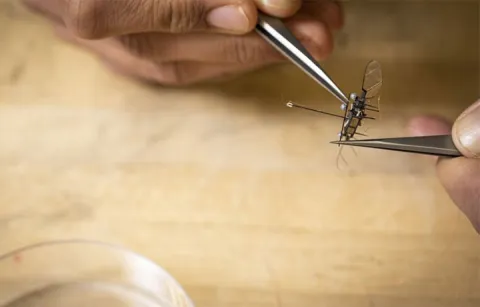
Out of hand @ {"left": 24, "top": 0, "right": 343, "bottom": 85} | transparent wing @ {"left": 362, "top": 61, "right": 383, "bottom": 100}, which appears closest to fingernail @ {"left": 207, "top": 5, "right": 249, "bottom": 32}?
hand @ {"left": 24, "top": 0, "right": 343, "bottom": 85}

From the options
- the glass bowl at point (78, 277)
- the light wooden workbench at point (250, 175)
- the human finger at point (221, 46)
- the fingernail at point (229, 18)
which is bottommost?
the glass bowl at point (78, 277)

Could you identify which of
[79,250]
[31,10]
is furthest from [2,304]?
[31,10]

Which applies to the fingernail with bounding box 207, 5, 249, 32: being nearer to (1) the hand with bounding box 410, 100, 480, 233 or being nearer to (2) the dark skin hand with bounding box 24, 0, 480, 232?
(2) the dark skin hand with bounding box 24, 0, 480, 232

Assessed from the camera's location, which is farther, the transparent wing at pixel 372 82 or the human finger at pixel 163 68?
the human finger at pixel 163 68

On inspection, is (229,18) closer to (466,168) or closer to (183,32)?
(183,32)

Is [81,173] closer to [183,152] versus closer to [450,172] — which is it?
[183,152]

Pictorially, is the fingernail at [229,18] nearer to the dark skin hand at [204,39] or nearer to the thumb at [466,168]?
the dark skin hand at [204,39]

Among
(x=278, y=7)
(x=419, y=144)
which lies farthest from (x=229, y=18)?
(x=419, y=144)

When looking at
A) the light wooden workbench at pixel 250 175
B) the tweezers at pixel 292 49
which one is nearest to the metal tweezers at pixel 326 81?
the tweezers at pixel 292 49
